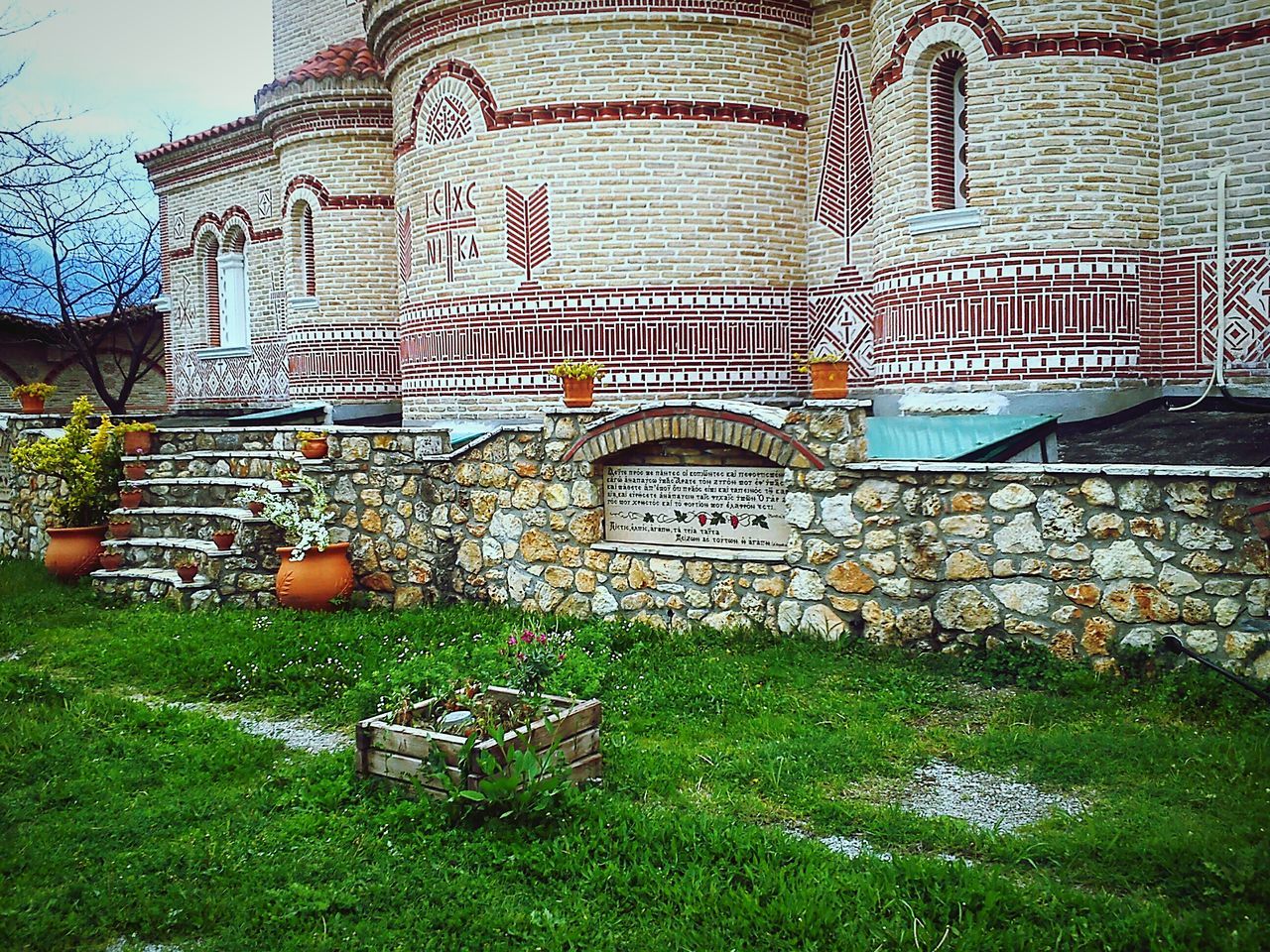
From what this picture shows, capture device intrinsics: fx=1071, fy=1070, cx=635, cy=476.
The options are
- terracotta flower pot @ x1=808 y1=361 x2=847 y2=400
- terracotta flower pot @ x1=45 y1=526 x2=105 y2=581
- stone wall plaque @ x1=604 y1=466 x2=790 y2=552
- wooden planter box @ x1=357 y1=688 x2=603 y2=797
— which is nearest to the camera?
wooden planter box @ x1=357 y1=688 x2=603 y2=797

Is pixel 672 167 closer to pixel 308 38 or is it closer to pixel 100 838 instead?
pixel 100 838

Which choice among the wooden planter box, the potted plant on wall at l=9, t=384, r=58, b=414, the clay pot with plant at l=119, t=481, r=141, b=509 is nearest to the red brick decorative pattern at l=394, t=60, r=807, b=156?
the clay pot with plant at l=119, t=481, r=141, b=509

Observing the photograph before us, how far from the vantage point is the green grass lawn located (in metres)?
3.86

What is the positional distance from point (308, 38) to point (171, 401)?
25.1 ft

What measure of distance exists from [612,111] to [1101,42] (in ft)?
15.9

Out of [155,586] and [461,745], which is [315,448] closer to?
[155,586]

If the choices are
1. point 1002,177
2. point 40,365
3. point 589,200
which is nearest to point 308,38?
point 40,365

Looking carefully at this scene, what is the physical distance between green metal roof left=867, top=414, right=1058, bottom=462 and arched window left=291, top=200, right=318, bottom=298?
10144 mm

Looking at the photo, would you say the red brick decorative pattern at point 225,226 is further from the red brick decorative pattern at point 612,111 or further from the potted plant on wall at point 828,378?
the potted plant on wall at point 828,378

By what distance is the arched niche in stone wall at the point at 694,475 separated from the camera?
7562mm

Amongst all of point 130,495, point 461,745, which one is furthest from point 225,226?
point 461,745

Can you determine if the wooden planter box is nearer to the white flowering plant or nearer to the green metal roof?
the green metal roof

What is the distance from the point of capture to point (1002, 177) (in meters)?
9.89

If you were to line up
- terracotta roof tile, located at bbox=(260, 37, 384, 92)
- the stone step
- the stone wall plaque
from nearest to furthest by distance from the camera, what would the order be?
1. the stone wall plaque
2. the stone step
3. terracotta roof tile, located at bbox=(260, 37, 384, 92)
